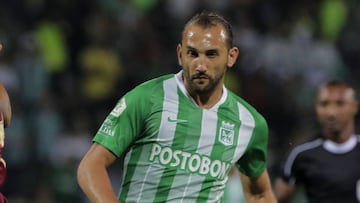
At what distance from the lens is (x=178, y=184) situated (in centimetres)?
603

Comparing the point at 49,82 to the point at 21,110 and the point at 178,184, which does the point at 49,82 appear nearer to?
the point at 21,110

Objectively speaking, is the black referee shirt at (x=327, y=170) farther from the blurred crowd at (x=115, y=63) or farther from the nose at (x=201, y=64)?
the blurred crowd at (x=115, y=63)

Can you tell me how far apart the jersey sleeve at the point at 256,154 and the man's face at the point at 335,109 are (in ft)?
6.02

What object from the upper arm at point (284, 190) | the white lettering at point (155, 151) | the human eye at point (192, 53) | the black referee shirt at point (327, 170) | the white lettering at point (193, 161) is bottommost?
the upper arm at point (284, 190)

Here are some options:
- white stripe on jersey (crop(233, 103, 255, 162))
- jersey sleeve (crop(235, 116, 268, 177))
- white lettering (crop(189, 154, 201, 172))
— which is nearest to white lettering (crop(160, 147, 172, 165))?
white lettering (crop(189, 154, 201, 172))

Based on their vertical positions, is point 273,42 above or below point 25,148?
above

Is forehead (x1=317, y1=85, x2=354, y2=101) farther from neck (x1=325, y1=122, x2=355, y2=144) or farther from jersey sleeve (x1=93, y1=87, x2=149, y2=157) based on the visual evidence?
jersey sleeve (x1=93, y1=87, x2=149, y2=157)

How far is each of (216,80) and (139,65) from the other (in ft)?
25.7

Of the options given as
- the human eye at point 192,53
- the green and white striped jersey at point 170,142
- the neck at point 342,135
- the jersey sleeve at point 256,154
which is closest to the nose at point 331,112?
the neck at point 342,135

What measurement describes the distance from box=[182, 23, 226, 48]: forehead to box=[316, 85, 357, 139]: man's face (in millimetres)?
2424

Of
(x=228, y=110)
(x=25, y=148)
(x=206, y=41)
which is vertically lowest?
(x=25, y=148)

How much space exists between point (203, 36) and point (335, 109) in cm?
255

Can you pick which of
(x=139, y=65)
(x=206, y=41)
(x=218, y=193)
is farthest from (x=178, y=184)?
(x=139, y=65)

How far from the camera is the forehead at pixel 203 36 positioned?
232 inches
